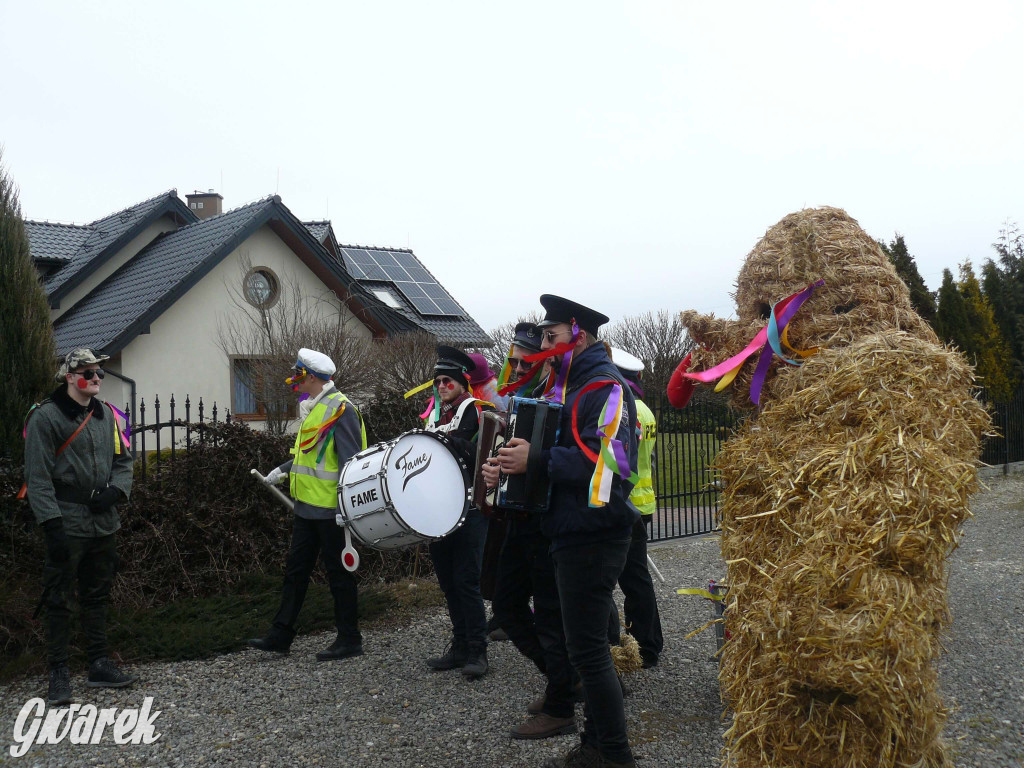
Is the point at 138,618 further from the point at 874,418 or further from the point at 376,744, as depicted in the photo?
the point at 874,418

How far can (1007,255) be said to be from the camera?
2977cm

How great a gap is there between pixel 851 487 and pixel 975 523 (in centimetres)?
984

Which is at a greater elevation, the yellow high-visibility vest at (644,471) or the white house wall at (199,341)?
the white house wall at (199,341)

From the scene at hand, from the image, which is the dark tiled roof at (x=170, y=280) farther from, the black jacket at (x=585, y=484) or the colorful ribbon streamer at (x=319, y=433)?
the black jacket at (x=585, y=484)

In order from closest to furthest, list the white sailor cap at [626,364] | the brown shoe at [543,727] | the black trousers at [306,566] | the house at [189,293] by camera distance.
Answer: the brown shoe at [543,727], the white sailor cap at [626,364], the black trousers at [306,566], the house at [189,293]

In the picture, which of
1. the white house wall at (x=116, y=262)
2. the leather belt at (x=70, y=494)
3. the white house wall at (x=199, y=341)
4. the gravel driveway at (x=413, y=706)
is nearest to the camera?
the gravel driveway at (x=413, y=706)

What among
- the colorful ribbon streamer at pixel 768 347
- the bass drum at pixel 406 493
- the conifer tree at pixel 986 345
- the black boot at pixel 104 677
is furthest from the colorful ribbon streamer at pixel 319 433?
the conifer tree at pixel 986 345

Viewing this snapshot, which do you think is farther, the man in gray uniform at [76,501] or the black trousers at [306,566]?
the black trousers at [306,566]

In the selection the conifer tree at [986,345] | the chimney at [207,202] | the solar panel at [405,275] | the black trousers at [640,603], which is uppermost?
the chimney at [207,202]

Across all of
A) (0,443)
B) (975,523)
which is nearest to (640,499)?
(0,443)

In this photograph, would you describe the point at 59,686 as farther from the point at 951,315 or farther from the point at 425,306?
the point at 951,315

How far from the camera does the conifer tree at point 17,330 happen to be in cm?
614

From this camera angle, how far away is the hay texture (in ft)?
9.08

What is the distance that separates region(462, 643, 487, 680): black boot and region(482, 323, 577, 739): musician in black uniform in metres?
0.80
